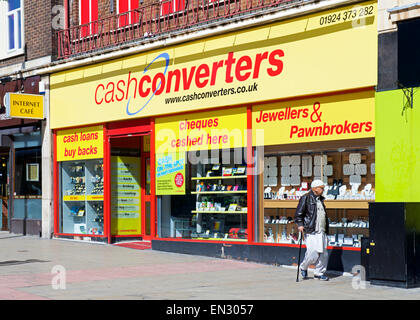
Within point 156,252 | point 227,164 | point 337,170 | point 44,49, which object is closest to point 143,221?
point 156,252

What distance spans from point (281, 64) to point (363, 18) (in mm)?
2027

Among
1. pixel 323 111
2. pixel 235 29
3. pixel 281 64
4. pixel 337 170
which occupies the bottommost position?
pixel 337 170

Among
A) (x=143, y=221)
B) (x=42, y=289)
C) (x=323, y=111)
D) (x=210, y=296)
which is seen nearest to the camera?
(x=210, y=296)

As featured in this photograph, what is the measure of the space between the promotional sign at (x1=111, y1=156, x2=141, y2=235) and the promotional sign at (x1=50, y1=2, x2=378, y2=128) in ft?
4.69

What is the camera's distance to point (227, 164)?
14844 millimetres

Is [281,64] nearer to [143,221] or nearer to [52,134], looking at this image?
[143,221]

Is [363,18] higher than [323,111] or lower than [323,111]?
higher

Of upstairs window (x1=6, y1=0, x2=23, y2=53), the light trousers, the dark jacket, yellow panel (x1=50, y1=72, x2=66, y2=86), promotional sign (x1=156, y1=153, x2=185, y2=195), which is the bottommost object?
the light trousers

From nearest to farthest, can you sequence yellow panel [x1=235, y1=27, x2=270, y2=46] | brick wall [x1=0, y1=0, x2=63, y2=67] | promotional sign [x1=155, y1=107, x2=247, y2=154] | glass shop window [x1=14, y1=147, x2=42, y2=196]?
1. yellow panel [x1=235, y1=27, x2=270, y2=46]
2. promotional sign [x1=155, y1=107, x2=247, y2=154]
3. brick wall [x1=0, y1=0, x2=63, y2=67]
4. glass shop window [x1=14, y1=147, x2=42, y2=196]

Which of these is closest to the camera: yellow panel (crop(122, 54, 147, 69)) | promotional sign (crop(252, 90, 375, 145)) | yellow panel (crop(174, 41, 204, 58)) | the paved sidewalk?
the paved sidewalk

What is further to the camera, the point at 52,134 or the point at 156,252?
the point at 52,134

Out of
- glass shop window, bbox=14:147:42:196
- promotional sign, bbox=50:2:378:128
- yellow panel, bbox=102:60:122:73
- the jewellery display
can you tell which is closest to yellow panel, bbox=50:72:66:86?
promotional sign, bbox=50:2:378:128

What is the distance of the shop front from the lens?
12609 mm

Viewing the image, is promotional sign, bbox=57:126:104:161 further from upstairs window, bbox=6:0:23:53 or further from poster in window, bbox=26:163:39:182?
upstairs window, bbox=6:0:23:53
